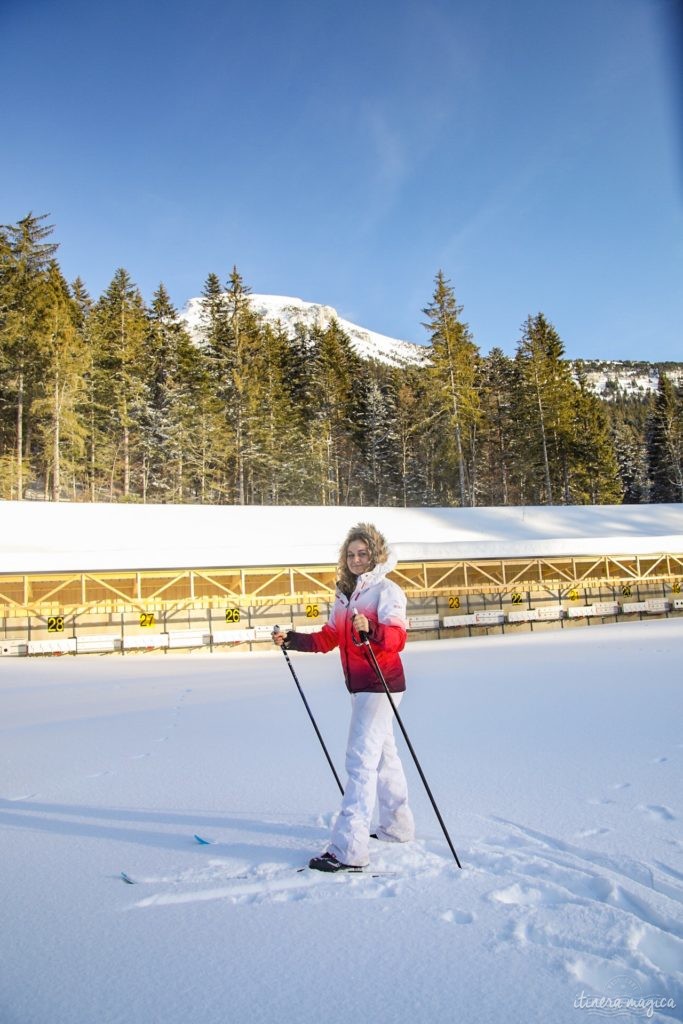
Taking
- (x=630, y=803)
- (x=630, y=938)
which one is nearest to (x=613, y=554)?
(x=630, y=803)

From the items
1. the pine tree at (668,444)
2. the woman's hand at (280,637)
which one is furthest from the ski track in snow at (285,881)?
the pine tree at (668,444)

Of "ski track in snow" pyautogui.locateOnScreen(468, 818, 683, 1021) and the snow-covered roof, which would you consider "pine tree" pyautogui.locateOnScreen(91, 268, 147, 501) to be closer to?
the snow-covered roof

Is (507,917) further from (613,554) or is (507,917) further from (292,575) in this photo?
(613,554)

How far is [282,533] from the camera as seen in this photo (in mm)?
18234

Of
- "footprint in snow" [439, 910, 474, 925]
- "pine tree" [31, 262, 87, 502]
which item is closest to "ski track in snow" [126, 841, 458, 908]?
"footprint in snow" [439, 910, 474, 925]

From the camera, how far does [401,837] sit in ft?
8.18

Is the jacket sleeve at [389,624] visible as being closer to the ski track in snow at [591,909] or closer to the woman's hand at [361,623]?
the woman's hand at [361,623]

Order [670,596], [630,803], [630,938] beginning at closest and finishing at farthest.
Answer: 1. [630,938]
2. [630,803]
3. [670,596]

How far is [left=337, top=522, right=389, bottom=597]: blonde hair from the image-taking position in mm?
2689

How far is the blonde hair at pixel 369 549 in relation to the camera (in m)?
2.69

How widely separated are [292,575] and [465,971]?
1454 cm

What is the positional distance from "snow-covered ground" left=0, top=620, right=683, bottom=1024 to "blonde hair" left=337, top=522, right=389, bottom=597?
3.62 feet

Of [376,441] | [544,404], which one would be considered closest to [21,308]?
[376,441]

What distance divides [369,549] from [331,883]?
4.27 feet
